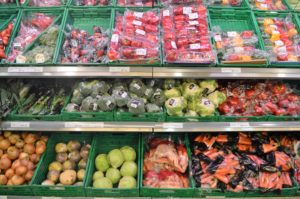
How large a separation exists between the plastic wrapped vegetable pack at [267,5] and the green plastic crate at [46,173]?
1.95m

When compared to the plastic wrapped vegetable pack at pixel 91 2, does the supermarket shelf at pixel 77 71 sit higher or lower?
lower

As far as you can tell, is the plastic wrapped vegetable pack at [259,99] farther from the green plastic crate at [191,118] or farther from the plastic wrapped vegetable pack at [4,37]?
the plastic wrapped vegetable pack at [4,37]

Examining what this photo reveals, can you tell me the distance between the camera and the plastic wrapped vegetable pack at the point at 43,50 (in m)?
1.93

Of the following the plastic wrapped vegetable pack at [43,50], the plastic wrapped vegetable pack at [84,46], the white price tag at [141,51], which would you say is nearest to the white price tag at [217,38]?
the white price tag at [141,51]

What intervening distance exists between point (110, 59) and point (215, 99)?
0.85m

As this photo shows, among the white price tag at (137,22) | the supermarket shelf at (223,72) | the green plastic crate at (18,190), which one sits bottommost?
the green plastic crate at (18,190)

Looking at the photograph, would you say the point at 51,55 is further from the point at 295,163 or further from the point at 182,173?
the point at 295,163

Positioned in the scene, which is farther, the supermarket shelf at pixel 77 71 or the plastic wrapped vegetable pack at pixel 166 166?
the plastic wrapped vegetable pack at pixel 166 166

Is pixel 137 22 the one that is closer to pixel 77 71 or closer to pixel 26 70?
pixel 77 71

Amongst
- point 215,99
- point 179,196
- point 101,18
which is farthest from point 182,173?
point 101,18

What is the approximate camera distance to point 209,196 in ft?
6.48

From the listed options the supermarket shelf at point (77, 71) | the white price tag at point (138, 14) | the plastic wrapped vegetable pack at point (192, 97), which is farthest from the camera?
the white price tag at point (138, 14)

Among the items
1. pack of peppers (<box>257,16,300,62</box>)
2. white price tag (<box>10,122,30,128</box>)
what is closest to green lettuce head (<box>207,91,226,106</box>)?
pack of peppers (<box>257,16,300,62</box>)

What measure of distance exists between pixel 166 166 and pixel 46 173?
97 cm
